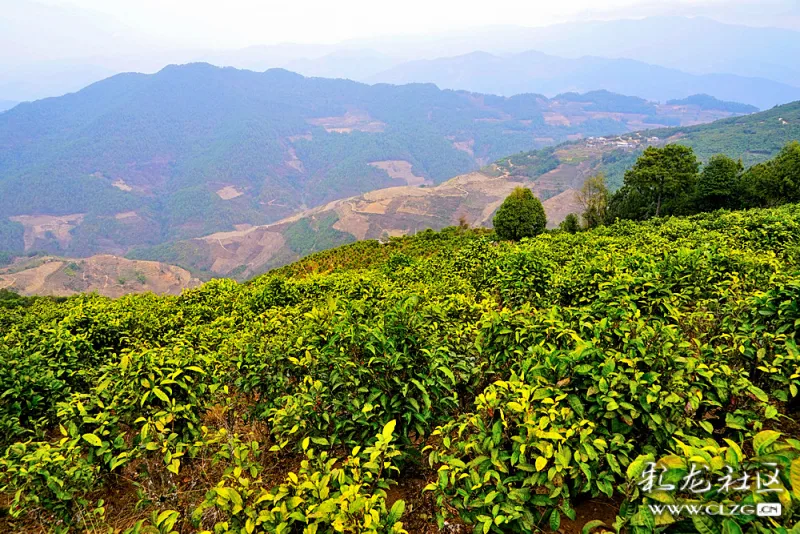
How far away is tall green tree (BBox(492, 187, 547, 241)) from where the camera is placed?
30328 mm

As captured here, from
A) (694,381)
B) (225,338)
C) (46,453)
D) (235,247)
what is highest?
(694,381)

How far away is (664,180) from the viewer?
3130 cm

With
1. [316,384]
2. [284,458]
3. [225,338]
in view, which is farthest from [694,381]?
[225,338]

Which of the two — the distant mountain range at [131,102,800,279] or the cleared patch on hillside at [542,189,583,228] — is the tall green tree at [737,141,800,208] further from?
the distant mountain range at [131,102,800,279]

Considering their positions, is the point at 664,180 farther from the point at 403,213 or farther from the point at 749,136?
the point at 749,136

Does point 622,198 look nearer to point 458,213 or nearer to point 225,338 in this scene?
point 225,338

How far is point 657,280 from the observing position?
16.7 ft

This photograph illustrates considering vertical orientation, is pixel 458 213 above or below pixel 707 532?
below

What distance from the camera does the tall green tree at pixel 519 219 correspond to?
30.3 m

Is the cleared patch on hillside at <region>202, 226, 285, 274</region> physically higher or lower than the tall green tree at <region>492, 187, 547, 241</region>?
lower

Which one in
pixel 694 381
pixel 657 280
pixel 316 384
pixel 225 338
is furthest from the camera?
pixel 225 338

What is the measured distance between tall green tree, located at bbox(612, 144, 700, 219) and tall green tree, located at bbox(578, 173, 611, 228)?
2960mm

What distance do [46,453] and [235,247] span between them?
159847mm

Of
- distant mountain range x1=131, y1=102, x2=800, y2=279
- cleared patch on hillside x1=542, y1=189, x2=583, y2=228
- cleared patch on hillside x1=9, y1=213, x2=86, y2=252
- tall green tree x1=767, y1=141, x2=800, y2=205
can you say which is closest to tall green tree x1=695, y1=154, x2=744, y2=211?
tall green tree x1=767, y1=141, x2=800, y2=205
